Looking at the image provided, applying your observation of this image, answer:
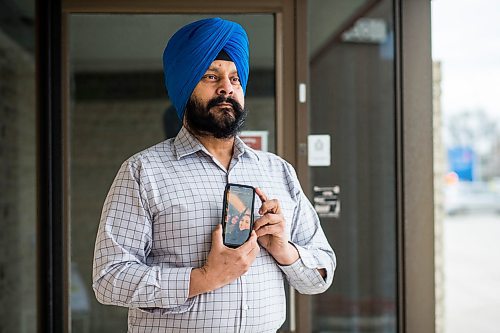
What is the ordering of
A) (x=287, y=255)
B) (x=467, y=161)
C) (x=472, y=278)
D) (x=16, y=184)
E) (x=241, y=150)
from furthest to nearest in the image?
1. (x=467, y=161)
2. (x=472, y=278)
3. (x=16, y=184)
4. (x=241, y=150)
5. (x=287, y=255)

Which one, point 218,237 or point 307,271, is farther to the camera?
point 307,271

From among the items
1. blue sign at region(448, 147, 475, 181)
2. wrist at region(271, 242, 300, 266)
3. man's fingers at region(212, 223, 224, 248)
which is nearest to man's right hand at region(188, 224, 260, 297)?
man's fingers at region(212, 223, 224, 248)

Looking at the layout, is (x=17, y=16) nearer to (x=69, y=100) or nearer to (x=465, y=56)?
(x=69, y=100)

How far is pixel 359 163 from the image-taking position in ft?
10.2

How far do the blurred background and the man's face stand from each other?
161cm

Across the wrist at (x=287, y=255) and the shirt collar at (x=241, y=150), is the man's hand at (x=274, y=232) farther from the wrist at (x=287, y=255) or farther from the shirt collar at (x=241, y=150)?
the shirt collar at (x=241, y=150)


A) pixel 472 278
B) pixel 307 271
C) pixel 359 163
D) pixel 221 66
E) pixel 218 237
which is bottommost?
pixel 472 278

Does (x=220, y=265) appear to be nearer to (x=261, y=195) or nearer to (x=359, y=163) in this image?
(x=261, y=195)

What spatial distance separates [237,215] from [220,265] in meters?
0.12

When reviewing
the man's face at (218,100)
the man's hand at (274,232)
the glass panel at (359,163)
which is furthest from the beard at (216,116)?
the glass panel at (359,163)

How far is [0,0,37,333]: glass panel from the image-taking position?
3760 millimetres

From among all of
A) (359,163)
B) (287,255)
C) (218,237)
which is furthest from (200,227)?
(359,163)

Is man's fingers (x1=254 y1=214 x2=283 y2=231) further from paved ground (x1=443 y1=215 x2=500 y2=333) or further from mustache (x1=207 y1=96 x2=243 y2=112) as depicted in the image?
paved ground (x1=443 y1=215 x2=500 y2=333)

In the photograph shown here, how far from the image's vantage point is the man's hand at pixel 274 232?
1.63 m
